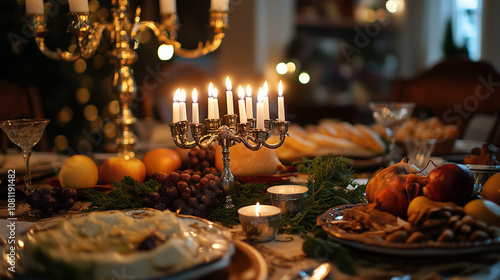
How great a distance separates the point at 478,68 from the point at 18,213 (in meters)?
2.20

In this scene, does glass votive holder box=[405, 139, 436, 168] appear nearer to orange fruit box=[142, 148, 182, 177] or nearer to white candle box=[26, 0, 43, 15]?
orange fruit box=[142, 148, 182, 177]

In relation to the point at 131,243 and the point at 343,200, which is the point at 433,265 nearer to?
the point at 343,200

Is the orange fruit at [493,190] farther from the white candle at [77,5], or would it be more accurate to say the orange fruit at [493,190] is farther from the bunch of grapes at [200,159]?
the white candle at [77,5]

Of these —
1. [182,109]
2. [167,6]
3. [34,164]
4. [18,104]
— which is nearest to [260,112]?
[182,109]

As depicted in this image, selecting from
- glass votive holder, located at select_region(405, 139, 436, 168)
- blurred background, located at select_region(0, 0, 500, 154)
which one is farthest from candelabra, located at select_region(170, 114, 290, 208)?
blurred background, located at select_region(0, 0, 500, 154)

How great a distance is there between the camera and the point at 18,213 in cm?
97

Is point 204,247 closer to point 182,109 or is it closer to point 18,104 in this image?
point 182,109

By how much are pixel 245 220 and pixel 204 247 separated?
0.14 metres

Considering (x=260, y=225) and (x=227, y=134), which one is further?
(x=227, y=134)

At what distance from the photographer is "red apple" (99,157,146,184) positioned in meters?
1.05

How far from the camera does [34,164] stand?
1.32 m

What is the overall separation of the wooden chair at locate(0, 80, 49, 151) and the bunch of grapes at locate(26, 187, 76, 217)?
3.43ft

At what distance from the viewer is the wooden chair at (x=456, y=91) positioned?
A: 6.75 ft

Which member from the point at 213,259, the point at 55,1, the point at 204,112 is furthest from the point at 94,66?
the point at 213,259
